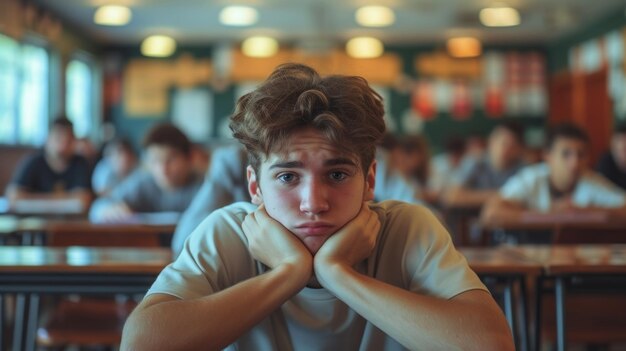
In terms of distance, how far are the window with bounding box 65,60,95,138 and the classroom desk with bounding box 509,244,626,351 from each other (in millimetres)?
8698

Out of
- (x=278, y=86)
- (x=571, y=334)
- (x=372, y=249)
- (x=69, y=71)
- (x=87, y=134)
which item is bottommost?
(x=571, y=334)

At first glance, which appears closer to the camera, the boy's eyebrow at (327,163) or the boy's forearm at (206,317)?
the boy's forearm at (206,317)

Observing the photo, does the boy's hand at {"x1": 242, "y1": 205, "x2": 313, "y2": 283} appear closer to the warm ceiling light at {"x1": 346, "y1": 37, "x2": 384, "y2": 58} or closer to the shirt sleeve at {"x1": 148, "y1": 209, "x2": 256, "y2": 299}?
the shirt sleeve at {"x1": 148, "y1": 209, "x2": 256, "y2": 299}

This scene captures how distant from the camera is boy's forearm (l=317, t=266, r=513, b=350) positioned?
1337mm

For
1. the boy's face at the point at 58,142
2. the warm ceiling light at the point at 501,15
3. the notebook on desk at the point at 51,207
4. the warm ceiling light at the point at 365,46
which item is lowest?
the notebook on desk at the point at 51,207

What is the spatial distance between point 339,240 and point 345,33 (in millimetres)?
10132

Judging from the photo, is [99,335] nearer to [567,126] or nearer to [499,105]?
[567,126]

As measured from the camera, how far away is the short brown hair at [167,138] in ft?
13.2

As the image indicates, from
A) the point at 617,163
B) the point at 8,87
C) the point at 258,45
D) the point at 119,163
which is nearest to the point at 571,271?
Result: the point at 617,163

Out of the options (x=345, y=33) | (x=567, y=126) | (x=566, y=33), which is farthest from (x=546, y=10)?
(x=567, y=126)

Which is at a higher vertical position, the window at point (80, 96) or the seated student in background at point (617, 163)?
the window at point (80, 96)

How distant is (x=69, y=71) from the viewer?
10.5 m

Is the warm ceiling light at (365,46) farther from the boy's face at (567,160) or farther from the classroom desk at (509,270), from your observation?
the classroom desk at (509,270)

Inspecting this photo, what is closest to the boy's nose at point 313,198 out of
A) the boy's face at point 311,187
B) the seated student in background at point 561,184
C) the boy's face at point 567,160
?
the boy's face at point 311,187
